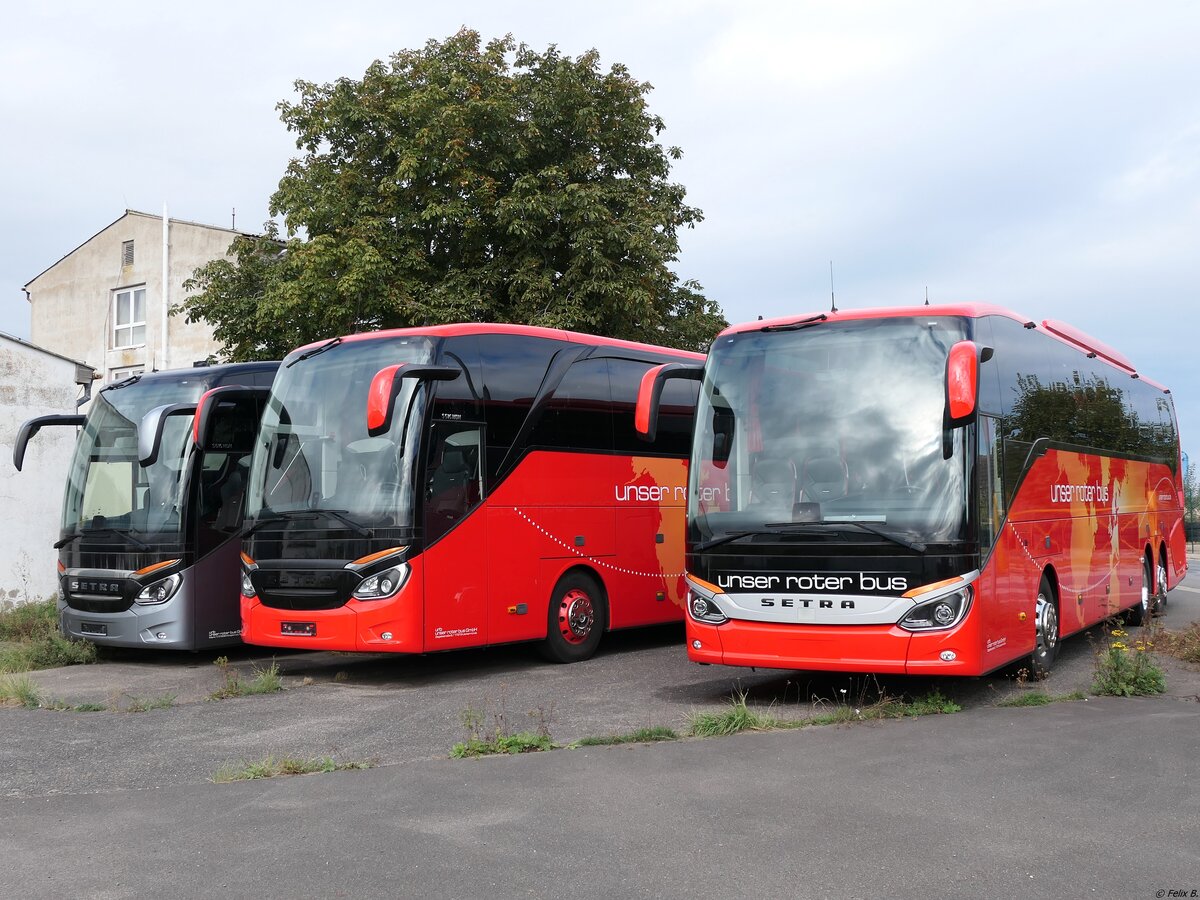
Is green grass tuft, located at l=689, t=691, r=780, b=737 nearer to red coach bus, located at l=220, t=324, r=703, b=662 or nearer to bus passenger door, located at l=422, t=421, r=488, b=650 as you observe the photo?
bus passenger door, located at l=422, t=421, r=488, b=650

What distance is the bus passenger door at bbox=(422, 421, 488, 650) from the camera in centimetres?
1160

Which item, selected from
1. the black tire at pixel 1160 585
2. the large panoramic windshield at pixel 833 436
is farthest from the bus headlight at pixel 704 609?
the black tire at pixel 1160 585

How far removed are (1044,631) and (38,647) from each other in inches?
445

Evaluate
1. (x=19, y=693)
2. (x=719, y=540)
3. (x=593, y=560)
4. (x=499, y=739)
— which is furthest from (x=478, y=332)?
(x=19, y=693)

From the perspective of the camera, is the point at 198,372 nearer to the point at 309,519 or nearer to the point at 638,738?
the point at 309,519

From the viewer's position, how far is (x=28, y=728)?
9.77 m

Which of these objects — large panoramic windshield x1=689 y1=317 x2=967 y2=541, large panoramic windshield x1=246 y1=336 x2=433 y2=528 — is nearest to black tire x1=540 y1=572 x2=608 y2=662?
large panoramic windshield x1=246 y1=336 x2=433 y2=528

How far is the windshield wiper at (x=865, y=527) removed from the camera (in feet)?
29.6

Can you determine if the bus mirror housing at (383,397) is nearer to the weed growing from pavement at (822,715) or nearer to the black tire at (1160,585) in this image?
the weed growing from pavement at (822,715)

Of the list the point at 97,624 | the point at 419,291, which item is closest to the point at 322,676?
the point at 97,624

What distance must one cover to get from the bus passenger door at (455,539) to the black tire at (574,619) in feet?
4.09

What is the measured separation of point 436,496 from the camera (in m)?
11.7

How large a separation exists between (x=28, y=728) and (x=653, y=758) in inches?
208

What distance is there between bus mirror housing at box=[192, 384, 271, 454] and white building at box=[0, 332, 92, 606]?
332 inches
